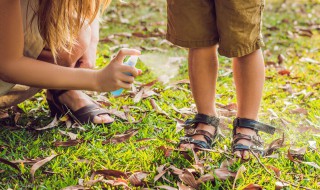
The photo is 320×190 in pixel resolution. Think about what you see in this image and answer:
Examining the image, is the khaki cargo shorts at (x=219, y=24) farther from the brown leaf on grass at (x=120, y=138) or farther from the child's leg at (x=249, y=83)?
the brown leaf on grass at (x=120, y=138)

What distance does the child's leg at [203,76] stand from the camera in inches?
107

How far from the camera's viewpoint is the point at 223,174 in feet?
7.78

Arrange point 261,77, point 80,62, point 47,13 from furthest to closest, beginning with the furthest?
point 80,62 → point 261,77 → point 47,13

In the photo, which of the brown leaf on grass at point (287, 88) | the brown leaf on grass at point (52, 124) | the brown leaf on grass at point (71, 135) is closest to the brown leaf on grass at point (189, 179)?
the brown leaf on grass at point (71, 135)

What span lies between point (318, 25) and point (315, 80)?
1.88 m

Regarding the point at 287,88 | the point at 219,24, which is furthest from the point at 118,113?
the point at 287,88

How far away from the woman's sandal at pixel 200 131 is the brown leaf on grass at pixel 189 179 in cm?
36

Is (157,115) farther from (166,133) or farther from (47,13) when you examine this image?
(47,13)

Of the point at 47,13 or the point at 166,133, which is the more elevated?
the point at 47,13

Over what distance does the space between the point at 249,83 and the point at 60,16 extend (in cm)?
96

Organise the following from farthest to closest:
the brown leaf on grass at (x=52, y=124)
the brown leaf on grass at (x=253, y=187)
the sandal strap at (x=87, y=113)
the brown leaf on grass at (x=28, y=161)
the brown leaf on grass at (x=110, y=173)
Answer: the sandal strap at (x=87, y=113) < the brown leaf on grass at (x=52, y=124) < the brown leaf on grass at (x=28, y=161) < the brown leaf on grass at (x=110, y=173) < the brown leaf on grass at (x=253, y=187)

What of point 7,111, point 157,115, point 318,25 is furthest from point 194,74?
point 318,25

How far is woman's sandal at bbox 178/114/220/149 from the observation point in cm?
270

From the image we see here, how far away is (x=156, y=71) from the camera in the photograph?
4.06 m
